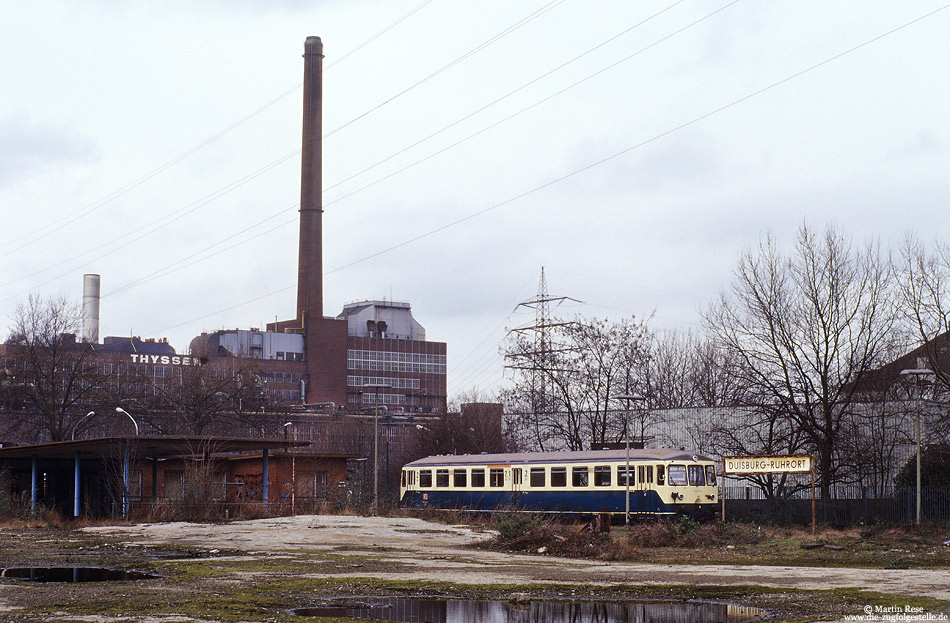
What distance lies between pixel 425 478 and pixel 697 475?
14.4m

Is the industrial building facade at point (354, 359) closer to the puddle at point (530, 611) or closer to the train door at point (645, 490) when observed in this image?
the train door at point (645, 490)

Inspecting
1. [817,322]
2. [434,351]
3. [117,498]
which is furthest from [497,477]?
[434,351]

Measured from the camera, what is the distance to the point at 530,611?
14312 millimetres

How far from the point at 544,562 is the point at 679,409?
1377 inches

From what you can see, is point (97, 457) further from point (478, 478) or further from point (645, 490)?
point (645, 490)

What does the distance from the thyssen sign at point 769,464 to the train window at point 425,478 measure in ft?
62.2

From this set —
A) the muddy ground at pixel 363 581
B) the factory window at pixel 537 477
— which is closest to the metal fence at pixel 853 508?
the factory window at pixel 537 477

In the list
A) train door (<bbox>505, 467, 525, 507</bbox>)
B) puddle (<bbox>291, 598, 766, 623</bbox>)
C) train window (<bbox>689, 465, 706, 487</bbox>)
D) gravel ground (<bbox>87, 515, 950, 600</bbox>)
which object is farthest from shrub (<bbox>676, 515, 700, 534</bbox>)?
puddle (<bbox>291, 598, 766, 623</bbox>)

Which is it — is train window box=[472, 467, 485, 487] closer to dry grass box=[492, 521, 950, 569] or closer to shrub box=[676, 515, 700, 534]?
dry grass box=[492, 521, 950, 569]

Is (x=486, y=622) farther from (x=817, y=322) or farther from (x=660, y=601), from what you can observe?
(x=817, y=322)

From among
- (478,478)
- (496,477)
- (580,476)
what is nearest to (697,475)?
(580,476)

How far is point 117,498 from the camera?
46344 millimetres

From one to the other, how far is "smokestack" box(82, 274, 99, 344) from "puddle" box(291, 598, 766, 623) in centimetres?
9959

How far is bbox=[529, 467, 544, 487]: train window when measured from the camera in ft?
133
